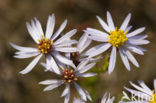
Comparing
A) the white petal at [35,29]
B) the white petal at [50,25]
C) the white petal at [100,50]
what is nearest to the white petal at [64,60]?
the white petal at [100,50]

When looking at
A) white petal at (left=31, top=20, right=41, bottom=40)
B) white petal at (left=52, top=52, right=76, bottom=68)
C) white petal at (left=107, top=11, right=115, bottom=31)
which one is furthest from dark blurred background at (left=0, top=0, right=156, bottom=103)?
white petal at (left=52, top=52, right=76, bottom=68)

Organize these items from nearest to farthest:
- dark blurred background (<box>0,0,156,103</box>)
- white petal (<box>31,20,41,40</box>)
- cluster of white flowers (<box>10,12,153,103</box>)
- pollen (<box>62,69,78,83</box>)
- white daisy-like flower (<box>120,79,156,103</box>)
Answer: white daisy-like flower (<box>120,79,156,103</box>) < cluster of white flowers (<box>10,12,153,103</box>) < pollen (<box>62,69,78,83</box>) < white petal (<box>31,20,41,40</box>) < dark blurred background (<box>0,0,156,103</box>)

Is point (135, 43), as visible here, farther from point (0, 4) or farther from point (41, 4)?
point (0, 4)

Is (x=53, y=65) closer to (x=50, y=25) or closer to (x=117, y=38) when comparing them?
(x=50, y=25)

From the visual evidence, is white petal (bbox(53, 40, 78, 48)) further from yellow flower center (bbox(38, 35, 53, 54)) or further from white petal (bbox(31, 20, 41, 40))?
white petal (bbox(31, 20, 41, 40))

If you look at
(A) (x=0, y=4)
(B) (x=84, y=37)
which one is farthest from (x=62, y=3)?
(B) (x=84, y=37)

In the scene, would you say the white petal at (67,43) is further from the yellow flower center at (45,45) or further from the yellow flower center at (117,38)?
the yellow flower center at (117,38)
